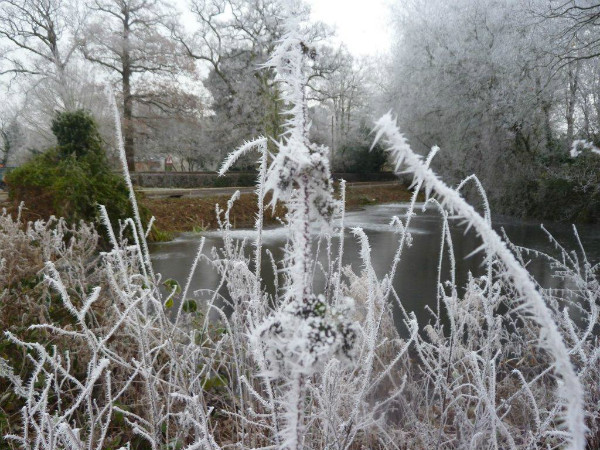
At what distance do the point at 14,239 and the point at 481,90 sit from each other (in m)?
13.1

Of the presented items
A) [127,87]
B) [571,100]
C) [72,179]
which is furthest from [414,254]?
[127,87]

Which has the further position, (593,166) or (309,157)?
(593,166)

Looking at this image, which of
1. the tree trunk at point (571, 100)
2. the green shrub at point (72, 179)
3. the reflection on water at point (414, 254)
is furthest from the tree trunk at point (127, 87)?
the tree trunk at point (571, 100)

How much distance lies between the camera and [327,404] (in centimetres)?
131

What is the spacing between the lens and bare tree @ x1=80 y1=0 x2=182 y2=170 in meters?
19.3

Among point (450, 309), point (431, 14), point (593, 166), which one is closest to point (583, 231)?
point (593, 166)

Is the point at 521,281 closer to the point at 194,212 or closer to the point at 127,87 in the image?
the point at 194,212

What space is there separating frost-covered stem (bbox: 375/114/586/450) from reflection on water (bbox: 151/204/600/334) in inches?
146

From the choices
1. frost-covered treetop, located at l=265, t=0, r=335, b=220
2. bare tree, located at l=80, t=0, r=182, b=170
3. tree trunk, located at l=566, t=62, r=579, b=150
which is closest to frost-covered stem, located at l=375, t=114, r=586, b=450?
frost-covered treetop, located at l=265, t=0, r=335, b=220

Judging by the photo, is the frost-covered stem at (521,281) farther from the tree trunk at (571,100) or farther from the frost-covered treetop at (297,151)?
the tree trunk at (571,100)

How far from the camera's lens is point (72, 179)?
26.4 feet

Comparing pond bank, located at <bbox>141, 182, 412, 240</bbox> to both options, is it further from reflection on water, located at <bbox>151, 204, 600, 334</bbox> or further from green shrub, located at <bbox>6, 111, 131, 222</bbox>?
green shrub, located at <bbox>6, 111, 131, 222</bbox>

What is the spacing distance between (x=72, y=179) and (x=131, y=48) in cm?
1354

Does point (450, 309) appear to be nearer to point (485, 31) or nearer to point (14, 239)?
point (14, 239)
